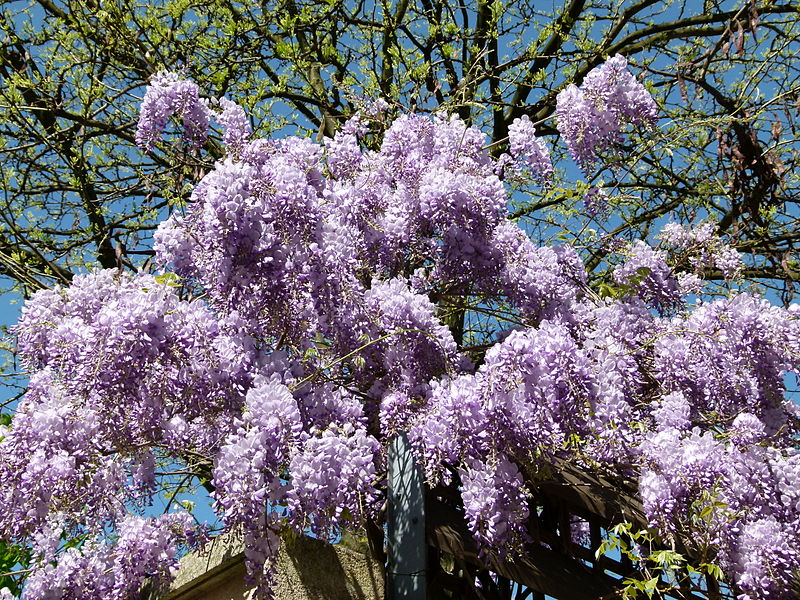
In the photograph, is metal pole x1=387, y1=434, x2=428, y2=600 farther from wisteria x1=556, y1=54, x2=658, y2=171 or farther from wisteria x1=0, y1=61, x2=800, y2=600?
wisteria x1=556, y1=54, x2=658, y2=171

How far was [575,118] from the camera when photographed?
497 centimetres

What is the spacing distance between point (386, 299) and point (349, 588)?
1597 millimetres

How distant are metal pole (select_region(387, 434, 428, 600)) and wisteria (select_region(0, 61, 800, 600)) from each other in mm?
133

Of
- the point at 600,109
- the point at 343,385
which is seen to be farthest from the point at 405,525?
the point at 600,109

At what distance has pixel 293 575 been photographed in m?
4.20

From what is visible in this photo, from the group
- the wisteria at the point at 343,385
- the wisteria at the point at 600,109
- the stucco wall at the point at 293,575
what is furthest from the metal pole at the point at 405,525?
the wisteria at the point at 600,109

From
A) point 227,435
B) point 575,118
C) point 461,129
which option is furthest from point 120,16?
point 227,435

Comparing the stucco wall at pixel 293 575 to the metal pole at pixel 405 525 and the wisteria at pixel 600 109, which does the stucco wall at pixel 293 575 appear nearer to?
the metal pole at pixel 405 525

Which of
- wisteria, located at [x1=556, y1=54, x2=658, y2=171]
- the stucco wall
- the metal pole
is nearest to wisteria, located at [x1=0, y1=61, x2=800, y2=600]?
the metal pole

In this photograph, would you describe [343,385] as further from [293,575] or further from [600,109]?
[600,109]

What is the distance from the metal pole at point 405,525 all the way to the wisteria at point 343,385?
0.44ft

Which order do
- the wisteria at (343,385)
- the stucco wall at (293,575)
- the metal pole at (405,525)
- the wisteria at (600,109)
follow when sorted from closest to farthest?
the wisteria at (343,385)
the metal pole at (405,525)
the stucco wall at (293,575)
the wisteria at (600,109)

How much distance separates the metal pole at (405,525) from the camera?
158 inches

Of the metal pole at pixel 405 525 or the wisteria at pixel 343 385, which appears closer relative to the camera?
the wisteria at pixel 343 385
